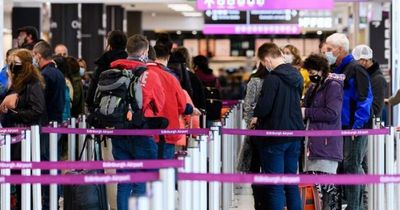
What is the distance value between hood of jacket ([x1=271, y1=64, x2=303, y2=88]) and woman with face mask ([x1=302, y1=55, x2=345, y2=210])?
366 millimetres

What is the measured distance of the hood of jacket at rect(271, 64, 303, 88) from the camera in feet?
27.7

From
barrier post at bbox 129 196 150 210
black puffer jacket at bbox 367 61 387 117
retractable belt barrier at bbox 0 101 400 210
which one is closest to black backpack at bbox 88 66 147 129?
retractable belt barrier at bbox 0 101 400 210

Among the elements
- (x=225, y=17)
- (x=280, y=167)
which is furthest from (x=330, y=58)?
(x=225, y=17)

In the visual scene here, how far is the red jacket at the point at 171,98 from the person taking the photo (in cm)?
858

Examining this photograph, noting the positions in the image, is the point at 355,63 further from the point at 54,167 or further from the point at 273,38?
the point at 273,38

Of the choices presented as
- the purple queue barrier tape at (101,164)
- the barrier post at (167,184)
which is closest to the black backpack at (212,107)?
the purple queue barrier tape at (101,164)

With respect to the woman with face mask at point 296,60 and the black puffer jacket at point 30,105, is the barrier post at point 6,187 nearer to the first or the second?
the black puffer jacket at point 30,105

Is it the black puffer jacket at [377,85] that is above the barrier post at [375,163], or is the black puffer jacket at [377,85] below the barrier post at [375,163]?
above

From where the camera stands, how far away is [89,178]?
19.3 feet

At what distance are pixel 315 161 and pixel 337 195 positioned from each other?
60 cm

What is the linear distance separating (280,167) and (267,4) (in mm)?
4781

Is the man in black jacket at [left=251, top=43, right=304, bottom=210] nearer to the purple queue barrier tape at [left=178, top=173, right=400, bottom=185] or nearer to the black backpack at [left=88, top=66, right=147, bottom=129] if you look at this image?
the black backpack at [left=88, top=66, right=147, bottom=129]

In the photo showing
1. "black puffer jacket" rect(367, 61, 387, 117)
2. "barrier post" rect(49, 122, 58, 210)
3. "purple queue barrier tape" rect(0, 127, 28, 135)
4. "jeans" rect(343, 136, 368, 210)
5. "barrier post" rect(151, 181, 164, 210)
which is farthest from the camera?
"black puffer jacket" rect(367, 61, 387, 117)

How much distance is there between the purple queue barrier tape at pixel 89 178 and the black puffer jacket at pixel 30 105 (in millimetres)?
3026
